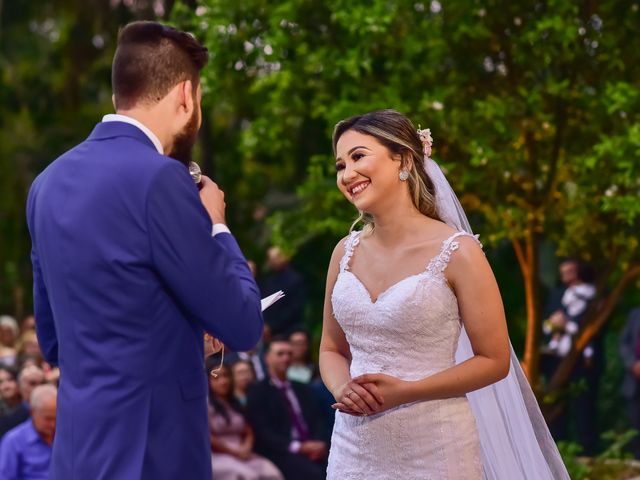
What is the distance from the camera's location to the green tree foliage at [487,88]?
8375mm

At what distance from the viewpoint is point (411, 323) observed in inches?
169

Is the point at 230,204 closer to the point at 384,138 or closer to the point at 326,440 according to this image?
the point at 326,440

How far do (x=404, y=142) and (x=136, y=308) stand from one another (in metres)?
1.69

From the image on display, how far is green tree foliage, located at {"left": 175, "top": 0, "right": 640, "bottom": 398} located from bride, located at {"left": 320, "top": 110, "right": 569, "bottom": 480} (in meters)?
3.68

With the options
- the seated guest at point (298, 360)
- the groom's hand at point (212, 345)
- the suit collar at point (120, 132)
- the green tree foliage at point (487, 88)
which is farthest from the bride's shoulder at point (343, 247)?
the seated guest at point (298, 360)

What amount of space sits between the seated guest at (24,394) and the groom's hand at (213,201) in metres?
5.96

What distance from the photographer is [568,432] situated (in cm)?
1195

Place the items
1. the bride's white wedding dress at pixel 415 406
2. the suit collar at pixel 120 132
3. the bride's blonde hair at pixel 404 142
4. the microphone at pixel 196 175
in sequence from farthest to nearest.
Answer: the bride's blonde hair at pixel 404 142 → the bride's white wedding dress at pixel 415 406 → the microphone at pixel 196 175 → the suit collar at pixel 120 132

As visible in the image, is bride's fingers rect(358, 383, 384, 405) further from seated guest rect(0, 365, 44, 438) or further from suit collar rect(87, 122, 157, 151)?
seated guest rect(0, 365, 44, 438)

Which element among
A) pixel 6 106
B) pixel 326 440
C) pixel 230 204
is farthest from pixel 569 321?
pixel 6 106

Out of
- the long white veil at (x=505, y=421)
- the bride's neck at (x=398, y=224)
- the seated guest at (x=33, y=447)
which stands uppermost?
the bride's neck at (x=398, y=224)

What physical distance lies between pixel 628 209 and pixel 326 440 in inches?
150

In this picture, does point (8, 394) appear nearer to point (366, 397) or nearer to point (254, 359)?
point (254, 359)

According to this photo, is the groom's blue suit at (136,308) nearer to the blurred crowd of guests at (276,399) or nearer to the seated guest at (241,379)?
the blurred crowd of guests at (276,399)
